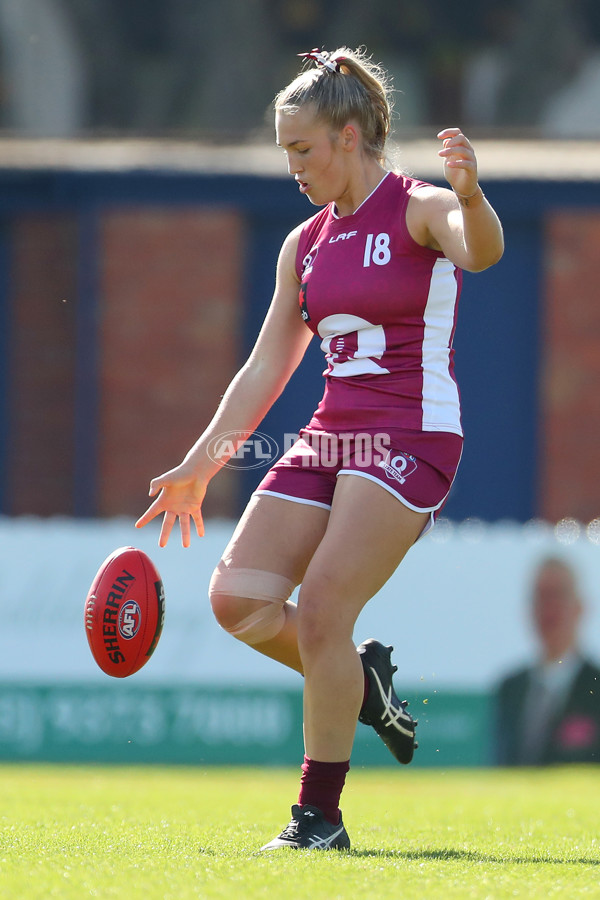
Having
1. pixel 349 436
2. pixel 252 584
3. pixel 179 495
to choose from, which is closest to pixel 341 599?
pixel 252 584

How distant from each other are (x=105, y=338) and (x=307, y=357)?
5.56ft

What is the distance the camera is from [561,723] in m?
7.53

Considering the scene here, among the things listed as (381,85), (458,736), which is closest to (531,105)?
(458,736)

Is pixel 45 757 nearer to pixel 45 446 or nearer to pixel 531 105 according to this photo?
pixel 45 446

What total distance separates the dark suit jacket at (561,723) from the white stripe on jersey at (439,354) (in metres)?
3.69

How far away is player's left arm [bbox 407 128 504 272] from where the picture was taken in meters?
3.64

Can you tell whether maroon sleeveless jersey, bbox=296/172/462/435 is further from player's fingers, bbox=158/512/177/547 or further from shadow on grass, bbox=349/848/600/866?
shadow on grass, bbox=349/848/600/866

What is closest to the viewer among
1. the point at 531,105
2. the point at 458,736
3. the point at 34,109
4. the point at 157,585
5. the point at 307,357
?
the point at 157,585

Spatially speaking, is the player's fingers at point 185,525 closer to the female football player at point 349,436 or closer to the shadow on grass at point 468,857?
the female football player at point 349,436

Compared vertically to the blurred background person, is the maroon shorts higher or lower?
higher

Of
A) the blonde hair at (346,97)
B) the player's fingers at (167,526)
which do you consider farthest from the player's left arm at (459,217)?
the player's fingers at (167,526)

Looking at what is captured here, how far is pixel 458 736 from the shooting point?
296 inches

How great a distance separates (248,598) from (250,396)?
655 mm

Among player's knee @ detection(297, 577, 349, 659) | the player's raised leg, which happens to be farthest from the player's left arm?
player's knee @ detection(297, 577, 349, 659)
